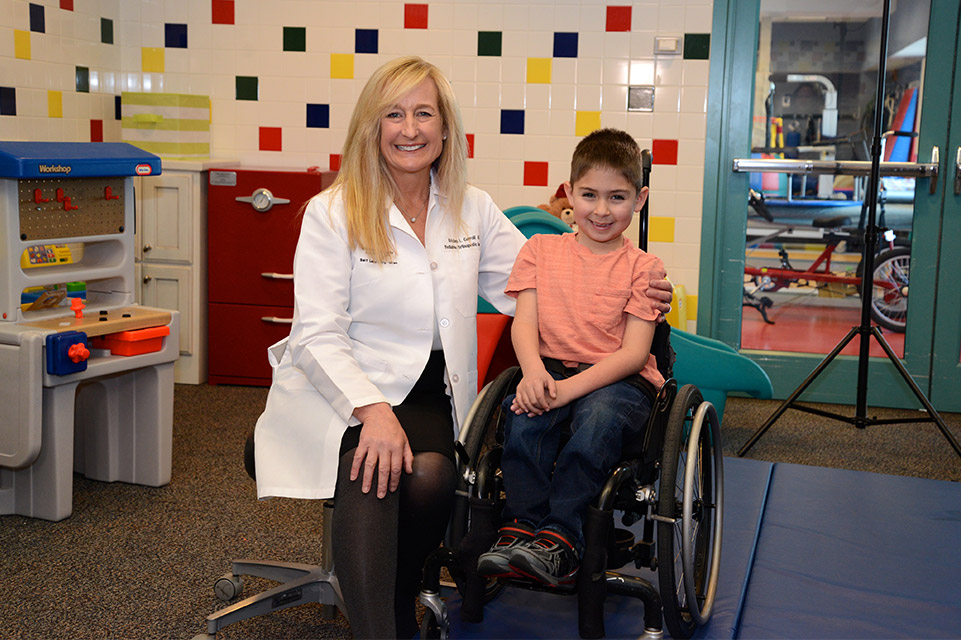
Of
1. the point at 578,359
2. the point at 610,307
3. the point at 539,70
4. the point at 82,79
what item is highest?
the point at 539,70

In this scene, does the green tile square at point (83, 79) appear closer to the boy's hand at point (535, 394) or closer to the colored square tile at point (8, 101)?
the colored square tile at point (8, 101)

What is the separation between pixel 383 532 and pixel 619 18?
9.58 ft

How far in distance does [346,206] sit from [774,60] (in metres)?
2.72

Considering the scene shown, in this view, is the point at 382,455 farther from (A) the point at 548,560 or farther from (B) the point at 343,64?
(B) the point at 343,64

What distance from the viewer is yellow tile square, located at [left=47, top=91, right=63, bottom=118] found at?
12.4ft

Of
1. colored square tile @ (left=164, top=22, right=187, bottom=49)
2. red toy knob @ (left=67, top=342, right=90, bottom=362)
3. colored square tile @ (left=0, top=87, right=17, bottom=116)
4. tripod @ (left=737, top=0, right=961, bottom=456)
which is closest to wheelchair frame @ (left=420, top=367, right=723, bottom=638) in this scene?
red toy knob @ (left=67, top=342, right=90, bottom=362)

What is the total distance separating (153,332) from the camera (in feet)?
8.90

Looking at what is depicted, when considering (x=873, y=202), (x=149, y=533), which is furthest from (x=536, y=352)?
(x=873, y=202)

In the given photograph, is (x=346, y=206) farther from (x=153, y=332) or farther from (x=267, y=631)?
(x=153, y=332)

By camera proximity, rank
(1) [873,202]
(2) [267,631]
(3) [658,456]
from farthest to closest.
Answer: (1) [873,202] → (2) [267,631] → (3) [658,456]

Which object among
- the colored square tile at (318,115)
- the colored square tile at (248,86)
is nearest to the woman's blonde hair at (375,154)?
the colored square tile at (318,115)

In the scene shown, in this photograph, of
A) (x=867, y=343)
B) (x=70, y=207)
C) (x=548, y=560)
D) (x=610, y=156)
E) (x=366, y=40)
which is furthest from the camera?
(x=366, y=40)

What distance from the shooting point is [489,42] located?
4035mm

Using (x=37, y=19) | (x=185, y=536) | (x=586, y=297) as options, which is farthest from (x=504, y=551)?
(x=37, y=19)
